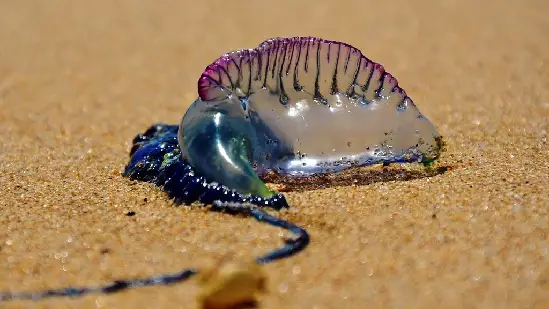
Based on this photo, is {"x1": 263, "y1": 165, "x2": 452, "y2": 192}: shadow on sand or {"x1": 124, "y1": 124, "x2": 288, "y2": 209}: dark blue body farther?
{"x1": 263, "y1": 165, "x2": 452, "y2": 192}: shadow on sand

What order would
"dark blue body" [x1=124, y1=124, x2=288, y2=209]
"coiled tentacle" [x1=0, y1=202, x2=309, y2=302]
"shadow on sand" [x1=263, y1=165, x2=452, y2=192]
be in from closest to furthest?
1. "coiled tentacle" [x1=0, y1=202, x2=309, y2=302]
2. "dark blue body" [x1=124, y1=124, x2=288, y2=209]
3. "shadow on sand" [x1=263, y1=165, x2=452, y2=192]

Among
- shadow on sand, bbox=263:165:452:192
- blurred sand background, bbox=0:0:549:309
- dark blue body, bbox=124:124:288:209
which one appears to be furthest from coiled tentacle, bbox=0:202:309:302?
shadow on sand, bbox=263:165:452:192

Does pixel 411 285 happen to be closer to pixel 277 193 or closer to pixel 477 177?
pixel 277 193

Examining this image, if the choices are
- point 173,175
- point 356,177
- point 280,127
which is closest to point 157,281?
point 173,175

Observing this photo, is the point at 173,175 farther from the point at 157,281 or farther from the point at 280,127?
the point at 157,281

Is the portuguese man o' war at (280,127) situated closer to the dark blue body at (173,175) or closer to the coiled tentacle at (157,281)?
the dark blue body at (173,175)

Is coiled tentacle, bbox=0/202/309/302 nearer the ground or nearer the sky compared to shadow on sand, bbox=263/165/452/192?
nearer the ground

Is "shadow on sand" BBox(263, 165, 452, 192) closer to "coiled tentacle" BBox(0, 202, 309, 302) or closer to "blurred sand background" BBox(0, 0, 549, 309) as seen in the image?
"blurred sand background" BBox(0, 0, 549, 309)

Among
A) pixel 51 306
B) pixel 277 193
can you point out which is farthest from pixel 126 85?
pixel 51 306
